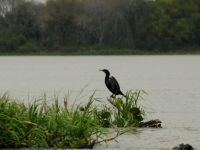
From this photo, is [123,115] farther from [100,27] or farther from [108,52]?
[100,27]

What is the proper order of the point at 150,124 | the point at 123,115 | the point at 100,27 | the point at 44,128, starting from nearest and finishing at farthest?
the point at 44,128, the point at 123,115, the point at 150,124, the point at 100,27

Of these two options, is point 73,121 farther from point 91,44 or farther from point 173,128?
point 91,44

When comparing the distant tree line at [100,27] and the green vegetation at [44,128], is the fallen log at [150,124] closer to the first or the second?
the green vegetation at [44,128]

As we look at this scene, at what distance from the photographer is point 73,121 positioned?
1041 centimetres

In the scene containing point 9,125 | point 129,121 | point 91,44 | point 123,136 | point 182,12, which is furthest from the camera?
Result: point 182,12

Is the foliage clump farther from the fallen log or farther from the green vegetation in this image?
the green vegetation

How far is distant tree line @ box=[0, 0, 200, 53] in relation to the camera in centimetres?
9000

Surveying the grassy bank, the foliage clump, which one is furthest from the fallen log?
the grassy bank

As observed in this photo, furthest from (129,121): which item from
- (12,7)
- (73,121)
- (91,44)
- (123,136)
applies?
(12,7)

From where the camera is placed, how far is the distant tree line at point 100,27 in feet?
295

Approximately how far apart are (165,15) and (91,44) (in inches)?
476

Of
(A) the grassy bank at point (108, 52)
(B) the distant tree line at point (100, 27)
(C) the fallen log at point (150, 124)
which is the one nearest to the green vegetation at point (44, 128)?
(C) the fallen log at point (150, 124)

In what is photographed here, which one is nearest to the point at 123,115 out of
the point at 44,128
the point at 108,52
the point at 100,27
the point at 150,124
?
the point at 150,124

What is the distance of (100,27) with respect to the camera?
91.1 meters
